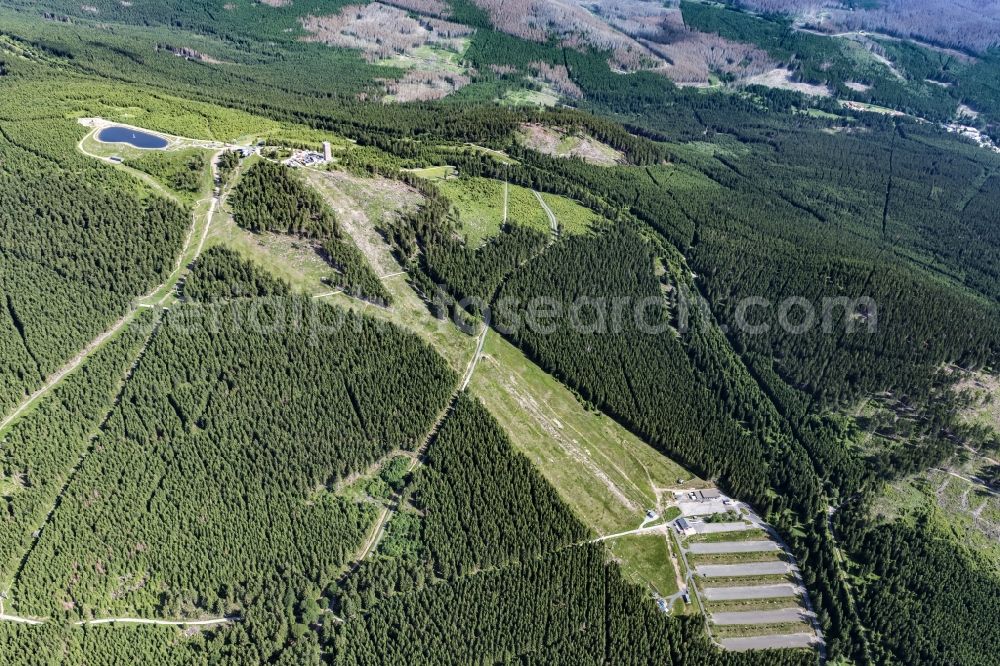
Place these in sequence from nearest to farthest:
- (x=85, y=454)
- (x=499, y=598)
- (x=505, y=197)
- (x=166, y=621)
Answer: (x=166, y=621), (x=499, y=598), (x=85, y=454), (x=505, y=197)

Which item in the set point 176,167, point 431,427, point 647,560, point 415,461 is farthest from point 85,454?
point 647,560

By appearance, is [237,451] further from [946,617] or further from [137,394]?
[946,617]

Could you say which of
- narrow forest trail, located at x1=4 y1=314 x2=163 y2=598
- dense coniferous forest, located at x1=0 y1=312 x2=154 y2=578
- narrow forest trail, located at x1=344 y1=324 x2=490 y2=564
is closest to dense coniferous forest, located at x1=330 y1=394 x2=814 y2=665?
narrow forest trail, located at x1=344 y1=324 x2=490 y2=564

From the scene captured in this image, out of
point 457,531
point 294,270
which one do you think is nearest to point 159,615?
point 457,531

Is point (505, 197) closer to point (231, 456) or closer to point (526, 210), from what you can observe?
point (526, 210)

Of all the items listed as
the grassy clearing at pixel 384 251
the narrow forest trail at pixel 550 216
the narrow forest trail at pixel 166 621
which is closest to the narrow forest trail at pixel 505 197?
the narrow forest trail at pixel 550 216

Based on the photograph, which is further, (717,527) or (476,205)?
(476,205)

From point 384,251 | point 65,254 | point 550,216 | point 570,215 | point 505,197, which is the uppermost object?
point 505,197

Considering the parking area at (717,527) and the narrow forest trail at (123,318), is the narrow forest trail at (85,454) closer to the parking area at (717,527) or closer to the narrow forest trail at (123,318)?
the narrow forest trail at (123,318)
